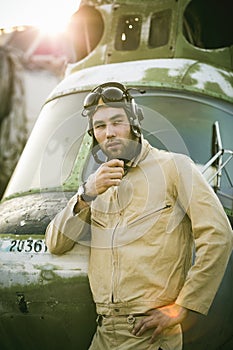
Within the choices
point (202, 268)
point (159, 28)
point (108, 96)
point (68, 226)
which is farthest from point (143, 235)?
point (159, 28)

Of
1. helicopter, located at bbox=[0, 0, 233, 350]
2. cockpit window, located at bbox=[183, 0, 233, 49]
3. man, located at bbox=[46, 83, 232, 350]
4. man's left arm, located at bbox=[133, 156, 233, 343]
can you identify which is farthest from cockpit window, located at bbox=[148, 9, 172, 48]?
man's left arm, located at bbox=[133, 156, 233, 343]

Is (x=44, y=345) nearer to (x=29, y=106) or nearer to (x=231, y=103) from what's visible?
(x=231, y=103)

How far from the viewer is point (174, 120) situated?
518cm

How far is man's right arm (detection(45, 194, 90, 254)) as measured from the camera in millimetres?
3623

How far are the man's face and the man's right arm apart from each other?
0.35 meters

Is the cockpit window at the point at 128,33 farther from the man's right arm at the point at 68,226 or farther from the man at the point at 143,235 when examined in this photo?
the man's right arm at the point at 68,226

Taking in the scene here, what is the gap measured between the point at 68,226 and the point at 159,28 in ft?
11.4

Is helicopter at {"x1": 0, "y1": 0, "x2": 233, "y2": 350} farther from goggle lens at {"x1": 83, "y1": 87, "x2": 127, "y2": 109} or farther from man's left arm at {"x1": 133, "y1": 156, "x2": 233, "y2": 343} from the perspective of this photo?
goggle lens at {"x1": 83, "y1": 87, "x2": 127, "y2": 109}

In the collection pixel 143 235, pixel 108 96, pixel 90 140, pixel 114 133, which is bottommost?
pixel 143 235

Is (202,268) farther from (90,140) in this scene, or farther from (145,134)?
(90,140)

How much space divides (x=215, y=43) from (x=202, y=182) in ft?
14.6

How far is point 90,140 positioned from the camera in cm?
509

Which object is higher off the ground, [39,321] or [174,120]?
[174,120]

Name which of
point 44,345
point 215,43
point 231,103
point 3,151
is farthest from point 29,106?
point 44,345
